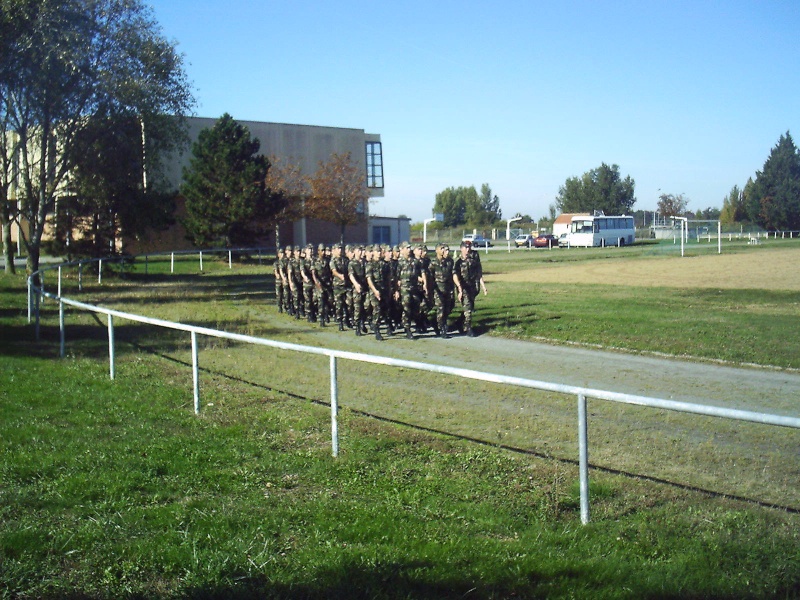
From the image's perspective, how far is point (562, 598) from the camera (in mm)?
4246

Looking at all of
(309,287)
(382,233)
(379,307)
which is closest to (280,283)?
(309,287)

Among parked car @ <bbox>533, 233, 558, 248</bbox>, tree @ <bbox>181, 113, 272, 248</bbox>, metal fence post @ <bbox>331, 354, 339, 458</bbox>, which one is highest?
tree @ <bbox>181, 113, 272, 248</bbox>

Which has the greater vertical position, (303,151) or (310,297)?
(303,151)

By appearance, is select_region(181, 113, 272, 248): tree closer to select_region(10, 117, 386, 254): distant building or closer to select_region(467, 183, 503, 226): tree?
select_region(10, 117, 386, 254): distant building

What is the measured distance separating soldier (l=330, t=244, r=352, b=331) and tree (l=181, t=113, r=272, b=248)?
26.7 meters

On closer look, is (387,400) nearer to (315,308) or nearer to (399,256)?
(399,256)

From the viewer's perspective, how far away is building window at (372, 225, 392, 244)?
67875 millimetres

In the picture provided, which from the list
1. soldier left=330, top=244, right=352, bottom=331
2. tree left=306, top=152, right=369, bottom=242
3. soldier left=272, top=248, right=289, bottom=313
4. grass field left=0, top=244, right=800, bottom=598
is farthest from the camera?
tree left=306, top=152, right=369, bottom=242

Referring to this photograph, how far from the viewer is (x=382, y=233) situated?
6856 centimetres

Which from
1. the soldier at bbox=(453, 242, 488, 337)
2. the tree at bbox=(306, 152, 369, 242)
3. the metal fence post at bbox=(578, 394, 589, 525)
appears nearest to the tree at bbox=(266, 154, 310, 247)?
the tree at bbox=(306, 152, 369, 242)

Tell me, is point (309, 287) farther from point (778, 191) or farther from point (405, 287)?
point (778, 191)

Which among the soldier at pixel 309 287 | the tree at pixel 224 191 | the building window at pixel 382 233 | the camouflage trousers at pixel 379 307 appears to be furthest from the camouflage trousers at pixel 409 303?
the building window at pixel 382 233

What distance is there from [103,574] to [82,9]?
24316mm

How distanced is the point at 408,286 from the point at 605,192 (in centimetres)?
10838
